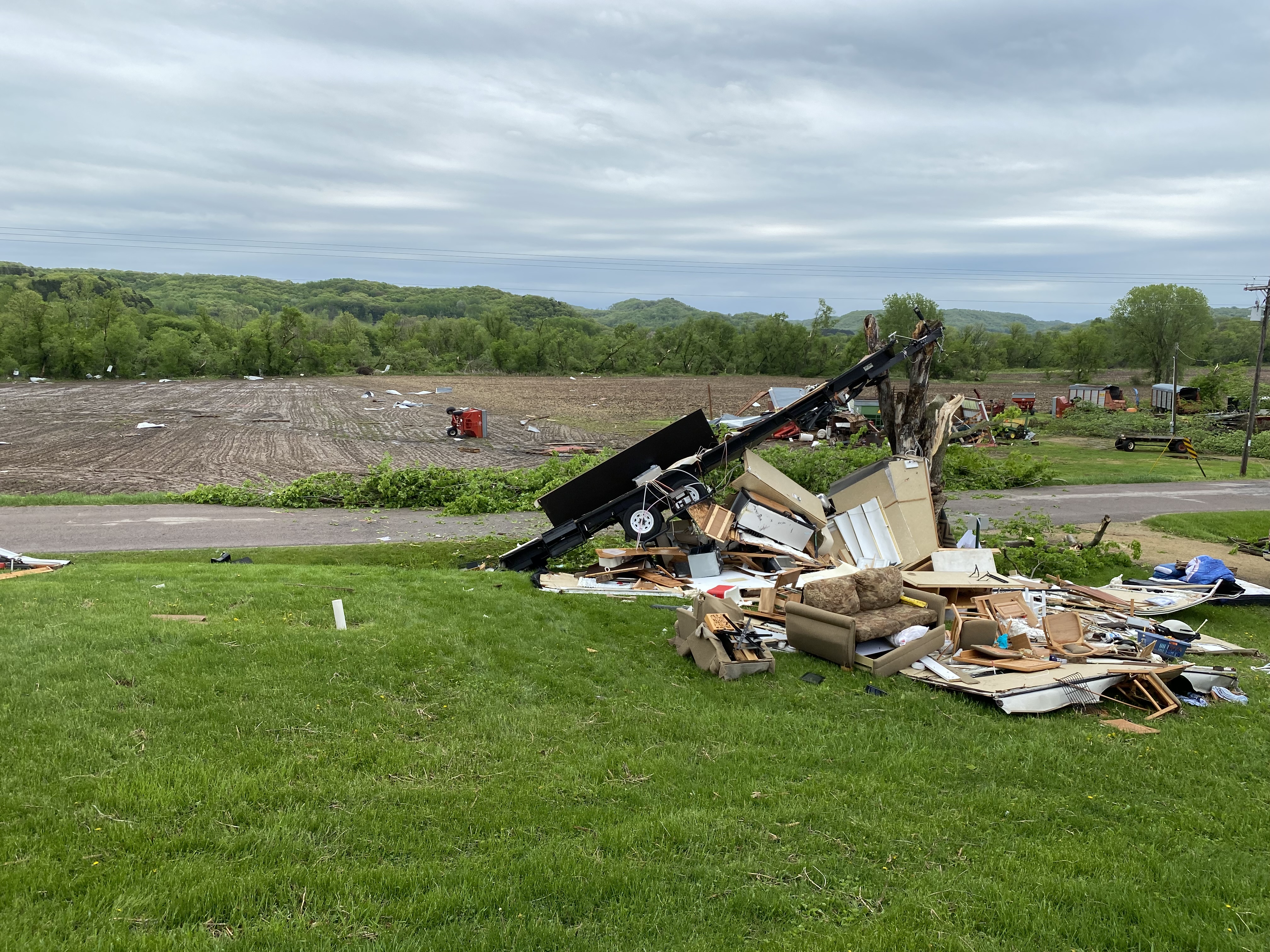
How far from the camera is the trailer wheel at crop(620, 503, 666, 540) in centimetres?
1276

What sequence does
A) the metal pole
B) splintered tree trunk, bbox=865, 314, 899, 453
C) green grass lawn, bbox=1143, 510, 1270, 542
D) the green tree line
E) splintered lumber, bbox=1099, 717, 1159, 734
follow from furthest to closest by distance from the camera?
the green tree line < the metal pole < green grass lawn, bbox=1143, 510, 1270, 542 < splintered tree trunk, bbox=865, 314, 899, 453 < splintered lumber, bbox=1099, 717, 1159, 734

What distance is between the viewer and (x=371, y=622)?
8633mm

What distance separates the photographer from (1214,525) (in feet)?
64.1

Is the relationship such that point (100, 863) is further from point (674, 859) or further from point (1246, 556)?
point (1246, 556)

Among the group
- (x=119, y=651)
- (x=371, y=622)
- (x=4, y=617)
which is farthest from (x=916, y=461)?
(x=4, y=617)

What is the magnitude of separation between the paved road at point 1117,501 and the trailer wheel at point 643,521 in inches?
414

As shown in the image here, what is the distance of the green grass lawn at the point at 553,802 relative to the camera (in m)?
3.96

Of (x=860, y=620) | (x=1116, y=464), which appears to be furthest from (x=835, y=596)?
(x=1116, y=464)

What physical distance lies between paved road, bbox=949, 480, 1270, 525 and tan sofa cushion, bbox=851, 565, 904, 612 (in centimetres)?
1154

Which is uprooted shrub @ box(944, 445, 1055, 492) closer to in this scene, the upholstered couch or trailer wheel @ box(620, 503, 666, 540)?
trailer wheel @ box(620, 503, 666, 540)

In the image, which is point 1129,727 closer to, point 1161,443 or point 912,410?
point 912,410

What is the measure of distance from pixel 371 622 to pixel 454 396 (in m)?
53.3

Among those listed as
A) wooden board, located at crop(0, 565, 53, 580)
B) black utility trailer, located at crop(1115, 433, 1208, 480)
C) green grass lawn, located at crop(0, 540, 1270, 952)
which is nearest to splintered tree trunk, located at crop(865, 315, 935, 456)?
green grass lawn, located at crop(0, 540, 1270, 952)

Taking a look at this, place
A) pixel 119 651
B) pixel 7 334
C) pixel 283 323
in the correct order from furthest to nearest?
pixel 283 323
pixel 7 334
pixel 119 651
